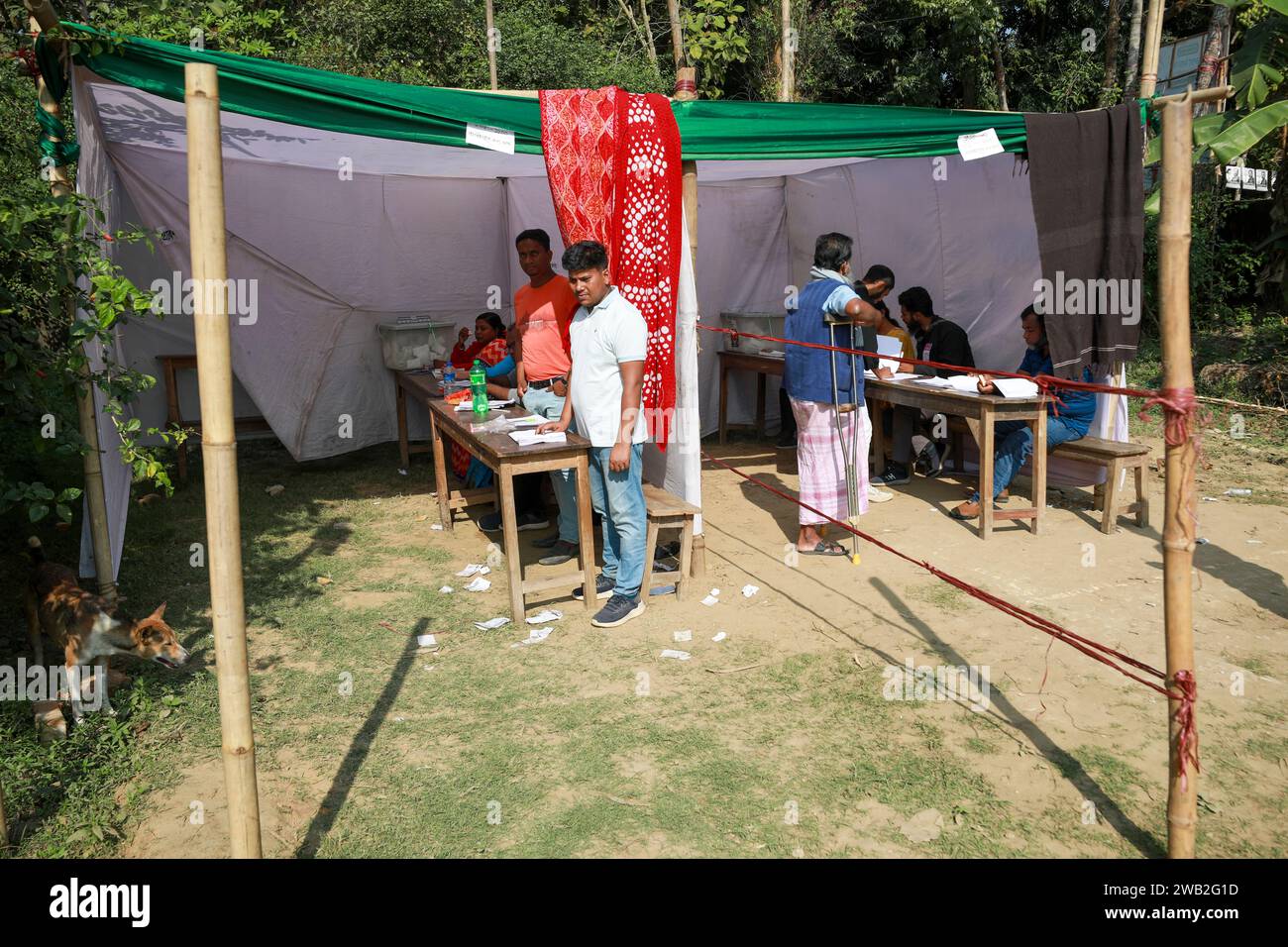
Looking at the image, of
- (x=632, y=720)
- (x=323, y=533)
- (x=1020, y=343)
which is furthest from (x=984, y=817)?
(x=1020, y=343)

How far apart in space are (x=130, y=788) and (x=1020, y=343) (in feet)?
25.1

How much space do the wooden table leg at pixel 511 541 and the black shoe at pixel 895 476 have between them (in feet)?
11.6

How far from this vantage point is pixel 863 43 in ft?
51.1

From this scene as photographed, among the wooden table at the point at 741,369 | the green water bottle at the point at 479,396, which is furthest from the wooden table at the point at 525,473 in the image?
the wooden table at the point at 741,369

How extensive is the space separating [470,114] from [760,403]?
4.93m

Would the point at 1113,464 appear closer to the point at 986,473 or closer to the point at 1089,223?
the point at 986,473

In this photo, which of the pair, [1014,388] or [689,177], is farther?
[1014,388]

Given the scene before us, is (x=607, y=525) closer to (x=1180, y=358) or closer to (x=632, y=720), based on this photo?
(x=632, y=720)

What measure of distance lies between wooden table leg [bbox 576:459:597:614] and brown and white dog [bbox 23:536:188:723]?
186 cm

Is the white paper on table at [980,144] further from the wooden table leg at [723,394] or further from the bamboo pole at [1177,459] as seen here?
the wooden table leg at [723,394]

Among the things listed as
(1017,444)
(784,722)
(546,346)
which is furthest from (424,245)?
(784,722)

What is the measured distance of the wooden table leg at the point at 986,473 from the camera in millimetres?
5574

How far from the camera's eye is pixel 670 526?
16.0ft

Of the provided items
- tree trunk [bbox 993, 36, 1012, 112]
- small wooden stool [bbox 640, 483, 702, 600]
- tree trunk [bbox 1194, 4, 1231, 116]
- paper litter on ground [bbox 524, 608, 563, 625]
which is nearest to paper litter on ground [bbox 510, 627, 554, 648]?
paper litter on ground [bbox 524, 608, 563, 625]
